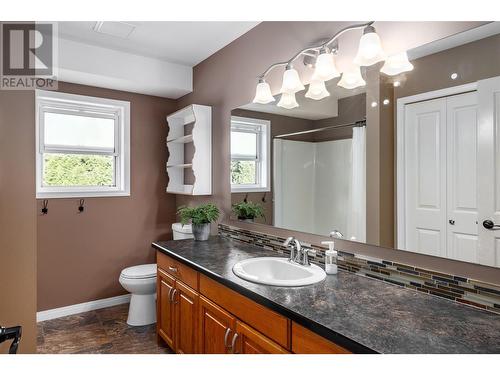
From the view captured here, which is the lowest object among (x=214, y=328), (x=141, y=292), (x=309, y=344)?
(x=141, y=292)

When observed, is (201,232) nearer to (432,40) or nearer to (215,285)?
(215,285)

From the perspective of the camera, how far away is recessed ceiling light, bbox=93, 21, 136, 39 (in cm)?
250

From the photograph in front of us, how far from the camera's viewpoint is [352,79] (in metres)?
1.80

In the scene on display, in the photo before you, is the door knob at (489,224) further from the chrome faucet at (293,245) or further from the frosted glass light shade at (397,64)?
the chrome faucet at (293,245)

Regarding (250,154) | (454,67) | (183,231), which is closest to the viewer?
(454,67)

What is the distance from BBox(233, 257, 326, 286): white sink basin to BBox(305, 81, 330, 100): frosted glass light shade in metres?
1.02

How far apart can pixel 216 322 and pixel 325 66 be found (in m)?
1.53

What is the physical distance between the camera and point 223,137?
9.62 feet

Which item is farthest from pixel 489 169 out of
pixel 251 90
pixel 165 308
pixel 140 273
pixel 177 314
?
pixel 140 273

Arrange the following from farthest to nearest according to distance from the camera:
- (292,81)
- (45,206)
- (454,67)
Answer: (45,206), (292,81), (454,67)

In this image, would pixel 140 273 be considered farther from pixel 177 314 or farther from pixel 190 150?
pixel 190 150

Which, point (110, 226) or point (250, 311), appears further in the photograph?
point (110, 226)

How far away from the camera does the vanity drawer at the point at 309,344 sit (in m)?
1.08
